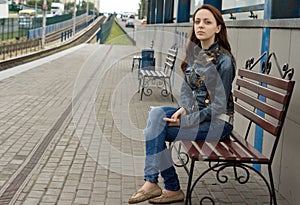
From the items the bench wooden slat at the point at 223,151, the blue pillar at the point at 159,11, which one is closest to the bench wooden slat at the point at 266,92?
the bench wooden slat at the point at 223,151

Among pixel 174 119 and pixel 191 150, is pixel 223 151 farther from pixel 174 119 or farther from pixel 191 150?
pixel 174 119

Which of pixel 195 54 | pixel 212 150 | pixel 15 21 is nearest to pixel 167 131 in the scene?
pixel 212 150

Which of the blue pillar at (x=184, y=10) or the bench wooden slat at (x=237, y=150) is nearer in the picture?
the bench wooden slat at (x=237, y=150)

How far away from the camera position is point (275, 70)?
14.9 feet

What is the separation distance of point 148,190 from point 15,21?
35115 mm

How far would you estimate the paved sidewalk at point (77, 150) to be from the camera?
4242mm

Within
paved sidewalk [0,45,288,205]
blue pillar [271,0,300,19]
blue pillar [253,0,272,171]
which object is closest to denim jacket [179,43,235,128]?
paved sidewalk [0,45,288,205]

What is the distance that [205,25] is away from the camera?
12.9 ft

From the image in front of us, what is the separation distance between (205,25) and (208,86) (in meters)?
0.48

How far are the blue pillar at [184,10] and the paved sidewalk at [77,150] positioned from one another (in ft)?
7.85

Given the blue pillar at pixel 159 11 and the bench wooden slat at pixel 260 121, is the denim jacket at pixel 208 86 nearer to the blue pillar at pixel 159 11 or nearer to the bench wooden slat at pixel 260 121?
the bench wooden slat at pixel 260 121

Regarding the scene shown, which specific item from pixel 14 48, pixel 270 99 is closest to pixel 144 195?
pixel 270 99

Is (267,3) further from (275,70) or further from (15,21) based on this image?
(15,21)

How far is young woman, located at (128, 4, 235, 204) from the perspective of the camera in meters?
3.81
